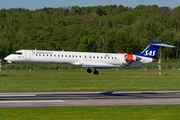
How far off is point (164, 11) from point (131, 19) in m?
19.8

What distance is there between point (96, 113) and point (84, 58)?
38.8 metres

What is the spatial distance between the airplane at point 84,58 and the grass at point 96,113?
35.0m

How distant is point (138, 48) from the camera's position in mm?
106438

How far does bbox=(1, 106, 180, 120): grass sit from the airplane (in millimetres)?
35021

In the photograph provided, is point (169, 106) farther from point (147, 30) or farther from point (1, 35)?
point (147, 30)

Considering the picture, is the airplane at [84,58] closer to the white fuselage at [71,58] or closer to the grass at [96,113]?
the white fuselage at [71,58]

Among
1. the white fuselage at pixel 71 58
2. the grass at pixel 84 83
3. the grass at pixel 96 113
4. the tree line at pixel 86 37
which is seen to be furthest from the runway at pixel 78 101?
the tree line at pixel 86 37

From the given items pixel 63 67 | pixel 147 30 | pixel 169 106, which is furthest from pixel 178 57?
pixel 169 106

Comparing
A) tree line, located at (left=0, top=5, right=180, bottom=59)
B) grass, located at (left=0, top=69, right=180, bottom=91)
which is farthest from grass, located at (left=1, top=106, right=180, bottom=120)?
tree line, located at (left=0, top=5, right=180, bottom=59)

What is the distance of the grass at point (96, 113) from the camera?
19.7 meters

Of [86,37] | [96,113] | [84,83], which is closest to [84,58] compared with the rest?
[84,83]

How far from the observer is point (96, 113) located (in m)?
21.0

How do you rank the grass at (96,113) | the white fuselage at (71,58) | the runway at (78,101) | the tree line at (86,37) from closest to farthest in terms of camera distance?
1. the grass at (96,113)
2. the runway at (78,101)
3. the white fuselage at (71,58)
4. the tree line at (86,37)

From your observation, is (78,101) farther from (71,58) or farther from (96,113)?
(71,58)
